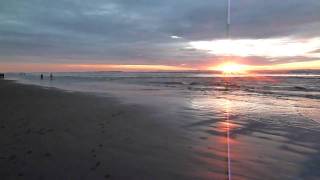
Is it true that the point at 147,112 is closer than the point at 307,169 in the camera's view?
No

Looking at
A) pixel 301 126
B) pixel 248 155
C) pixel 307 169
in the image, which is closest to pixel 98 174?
pixel 248 155

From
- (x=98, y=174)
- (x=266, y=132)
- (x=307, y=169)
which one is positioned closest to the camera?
(x=98, y=174)

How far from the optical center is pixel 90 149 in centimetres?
710

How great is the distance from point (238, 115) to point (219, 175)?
7867mm

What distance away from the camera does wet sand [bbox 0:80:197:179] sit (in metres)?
5.67

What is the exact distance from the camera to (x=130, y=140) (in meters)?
8.11

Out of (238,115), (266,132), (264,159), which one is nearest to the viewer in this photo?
(264,159)

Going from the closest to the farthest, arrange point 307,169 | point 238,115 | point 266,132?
point 307,169, point 266,132, point 238,115

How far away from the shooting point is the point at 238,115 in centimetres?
1323

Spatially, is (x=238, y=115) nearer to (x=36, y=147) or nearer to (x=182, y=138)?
(x=182, y=138)

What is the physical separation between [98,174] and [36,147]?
225cm

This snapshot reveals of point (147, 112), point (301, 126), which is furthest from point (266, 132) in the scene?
point (147, 112)

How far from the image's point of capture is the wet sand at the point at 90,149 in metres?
5.67

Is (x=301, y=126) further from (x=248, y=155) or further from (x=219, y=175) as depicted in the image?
(x=219, y=175)
